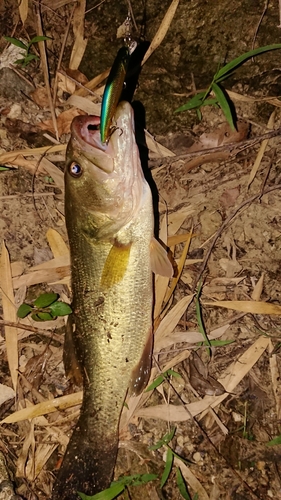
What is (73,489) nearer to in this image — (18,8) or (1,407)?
(1,407)

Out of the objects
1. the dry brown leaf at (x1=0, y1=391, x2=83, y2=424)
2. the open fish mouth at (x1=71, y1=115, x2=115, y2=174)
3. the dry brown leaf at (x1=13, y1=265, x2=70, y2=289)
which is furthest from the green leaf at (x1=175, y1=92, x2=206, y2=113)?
the dry brown leaf at (x1=0, y1=391, x2=83, y2=424)

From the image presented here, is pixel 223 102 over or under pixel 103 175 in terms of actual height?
over

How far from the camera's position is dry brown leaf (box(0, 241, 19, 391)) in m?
4.17

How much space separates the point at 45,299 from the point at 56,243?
1.65ft

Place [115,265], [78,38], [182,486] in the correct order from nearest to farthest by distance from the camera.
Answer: [115,265] < [182,486] < [78,38]

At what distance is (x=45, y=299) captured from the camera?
4062 millimetres

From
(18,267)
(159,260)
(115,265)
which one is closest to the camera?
(115,265)

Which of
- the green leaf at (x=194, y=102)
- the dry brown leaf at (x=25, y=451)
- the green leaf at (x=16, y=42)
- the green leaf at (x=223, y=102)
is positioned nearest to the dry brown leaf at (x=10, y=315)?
the dry brown leaf at (x=25, y=451)

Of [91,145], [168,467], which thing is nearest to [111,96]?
[91,145]

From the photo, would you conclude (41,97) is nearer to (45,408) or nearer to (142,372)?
(142,372)

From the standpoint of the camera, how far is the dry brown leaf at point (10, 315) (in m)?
4.17

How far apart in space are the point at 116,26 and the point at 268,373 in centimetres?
322

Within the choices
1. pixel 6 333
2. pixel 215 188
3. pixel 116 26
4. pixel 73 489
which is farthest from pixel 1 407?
pixel 116 26

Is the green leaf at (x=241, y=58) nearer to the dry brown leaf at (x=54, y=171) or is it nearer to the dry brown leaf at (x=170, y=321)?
the dry brown leaf at (x=54, y=171)
